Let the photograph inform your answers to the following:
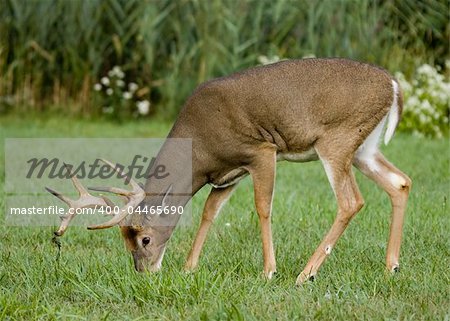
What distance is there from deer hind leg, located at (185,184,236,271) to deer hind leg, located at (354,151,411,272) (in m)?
0.75

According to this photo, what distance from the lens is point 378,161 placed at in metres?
6.04

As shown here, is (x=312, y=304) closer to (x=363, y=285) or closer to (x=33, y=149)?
(x=363, y=285)

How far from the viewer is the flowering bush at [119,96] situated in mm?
13258

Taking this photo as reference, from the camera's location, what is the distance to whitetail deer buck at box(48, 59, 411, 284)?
18.6 feet

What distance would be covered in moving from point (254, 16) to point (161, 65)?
4.36 feet

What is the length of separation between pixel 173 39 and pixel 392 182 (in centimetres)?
774

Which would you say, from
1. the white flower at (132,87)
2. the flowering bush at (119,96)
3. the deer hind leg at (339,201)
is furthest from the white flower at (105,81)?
the deer hind leg at (339,201)

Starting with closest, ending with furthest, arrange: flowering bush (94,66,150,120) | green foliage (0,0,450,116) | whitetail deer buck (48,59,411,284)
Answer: whitetail deer buck (48,59,411,284), green foliage (0,0,450,116), flowering bush (94,66,150,120)

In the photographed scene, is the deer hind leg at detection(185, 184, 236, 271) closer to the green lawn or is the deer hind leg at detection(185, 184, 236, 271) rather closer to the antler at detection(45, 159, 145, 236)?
the green lawn

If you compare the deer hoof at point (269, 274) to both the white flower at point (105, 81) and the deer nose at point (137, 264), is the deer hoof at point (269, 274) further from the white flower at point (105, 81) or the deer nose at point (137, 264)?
the white flower at point (105, 81)

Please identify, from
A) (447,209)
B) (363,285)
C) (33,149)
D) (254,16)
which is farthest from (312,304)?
(254,16)

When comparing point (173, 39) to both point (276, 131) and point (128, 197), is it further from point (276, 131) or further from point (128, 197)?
point (128, 197)

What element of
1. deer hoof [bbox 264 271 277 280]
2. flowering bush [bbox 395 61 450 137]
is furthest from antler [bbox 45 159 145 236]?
flowering bush [bbox 395 61 450 137]

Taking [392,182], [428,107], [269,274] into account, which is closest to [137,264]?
[269,274]
